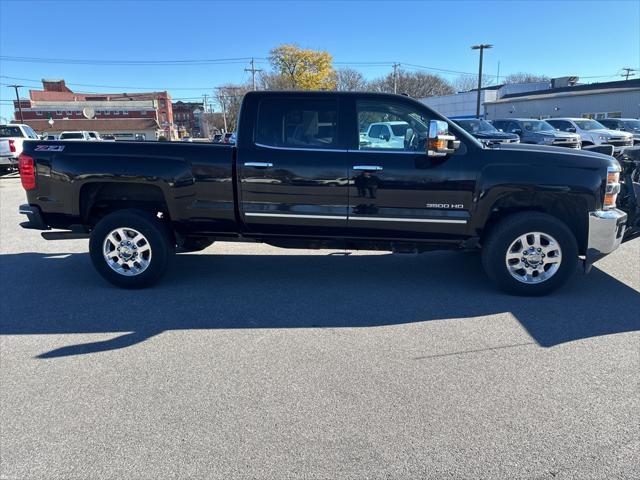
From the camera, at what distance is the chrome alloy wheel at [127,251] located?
4938 millimetres

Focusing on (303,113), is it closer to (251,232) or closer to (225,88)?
(251,232)

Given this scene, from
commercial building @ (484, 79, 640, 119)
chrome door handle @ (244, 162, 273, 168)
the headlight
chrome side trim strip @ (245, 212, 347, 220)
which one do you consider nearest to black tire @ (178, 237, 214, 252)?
chrome side trim strip @ (245, 212, 347, 220)

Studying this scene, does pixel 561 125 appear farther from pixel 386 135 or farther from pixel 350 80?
pixel 350 80

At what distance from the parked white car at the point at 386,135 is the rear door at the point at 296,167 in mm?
315

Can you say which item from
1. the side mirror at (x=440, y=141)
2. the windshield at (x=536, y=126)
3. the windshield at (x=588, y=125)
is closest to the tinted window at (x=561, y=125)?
the windshield at (x=588, y=125)

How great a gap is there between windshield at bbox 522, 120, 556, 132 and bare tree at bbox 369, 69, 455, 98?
190 feet

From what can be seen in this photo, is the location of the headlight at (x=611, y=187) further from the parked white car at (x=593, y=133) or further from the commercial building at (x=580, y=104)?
Result: the commercial building at (x=580, y=104)

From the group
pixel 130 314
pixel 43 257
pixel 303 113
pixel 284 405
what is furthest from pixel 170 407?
pixel 43 257

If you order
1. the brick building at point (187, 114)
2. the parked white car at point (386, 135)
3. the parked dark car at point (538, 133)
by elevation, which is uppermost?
the brick building at point (187, 114)

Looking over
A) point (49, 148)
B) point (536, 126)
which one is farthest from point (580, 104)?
point (49, 148)

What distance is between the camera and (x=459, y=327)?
4.00 metres

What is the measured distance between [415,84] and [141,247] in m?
81.8

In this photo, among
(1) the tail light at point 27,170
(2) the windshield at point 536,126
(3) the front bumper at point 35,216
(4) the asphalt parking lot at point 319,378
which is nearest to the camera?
(4) the asphalt parking lot at point 319,378

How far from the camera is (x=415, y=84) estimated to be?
7975 centimetres
